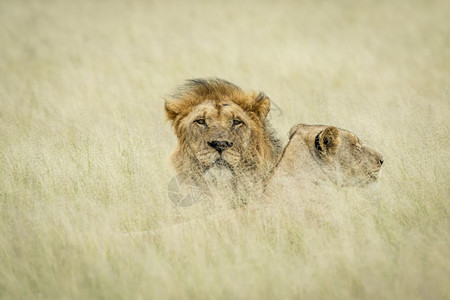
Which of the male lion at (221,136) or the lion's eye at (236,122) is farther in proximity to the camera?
the lion's eye at (236,122)

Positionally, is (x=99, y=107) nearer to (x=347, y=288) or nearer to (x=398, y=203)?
(x=398, y=203)

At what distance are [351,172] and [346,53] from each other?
29.8 ft

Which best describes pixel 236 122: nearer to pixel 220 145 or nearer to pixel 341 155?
pixel 220 145

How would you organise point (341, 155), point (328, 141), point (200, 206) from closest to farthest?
point (328, 141)
point (341, 155)
point (200, 206)

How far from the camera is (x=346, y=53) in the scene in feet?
45.4

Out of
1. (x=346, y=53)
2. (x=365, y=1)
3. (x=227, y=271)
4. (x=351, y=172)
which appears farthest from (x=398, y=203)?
(x=365, y=1)

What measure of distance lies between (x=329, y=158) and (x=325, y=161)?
0.16 feet

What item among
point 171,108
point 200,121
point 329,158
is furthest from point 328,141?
point 171,108

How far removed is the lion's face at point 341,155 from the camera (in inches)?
202

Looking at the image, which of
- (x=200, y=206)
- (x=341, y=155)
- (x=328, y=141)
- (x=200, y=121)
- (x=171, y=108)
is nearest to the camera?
(x=328, y=141)

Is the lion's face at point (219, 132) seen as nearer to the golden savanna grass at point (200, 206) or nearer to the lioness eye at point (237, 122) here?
the lioness eye at point (237, 122)

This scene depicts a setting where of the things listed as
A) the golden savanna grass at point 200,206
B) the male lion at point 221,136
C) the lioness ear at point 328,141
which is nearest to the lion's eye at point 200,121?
the male lion at point 221,136

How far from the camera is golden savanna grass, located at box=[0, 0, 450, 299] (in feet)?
12.7

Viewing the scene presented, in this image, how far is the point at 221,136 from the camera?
5387mm
